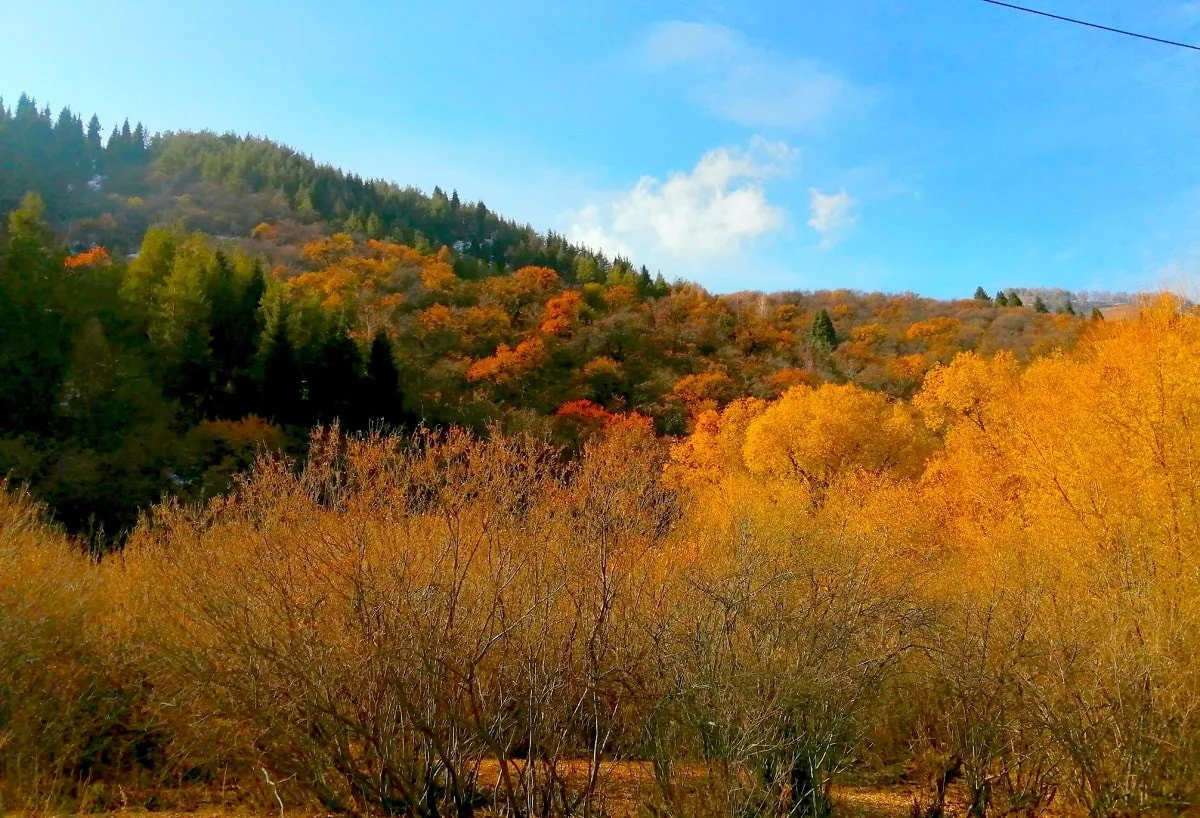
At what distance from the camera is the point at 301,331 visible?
37688 mm

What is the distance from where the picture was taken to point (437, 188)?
115750 millimetres

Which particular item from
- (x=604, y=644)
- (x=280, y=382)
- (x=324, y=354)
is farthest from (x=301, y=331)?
(x=604, y=644)

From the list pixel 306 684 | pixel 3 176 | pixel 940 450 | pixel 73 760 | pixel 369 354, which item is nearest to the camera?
pixel 306 684

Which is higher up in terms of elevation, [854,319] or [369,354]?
[854,319]

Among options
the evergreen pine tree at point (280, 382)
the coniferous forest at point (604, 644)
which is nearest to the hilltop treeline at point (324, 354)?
the evergreen pine tree at point (280, 382)

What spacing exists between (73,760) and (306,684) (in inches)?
173

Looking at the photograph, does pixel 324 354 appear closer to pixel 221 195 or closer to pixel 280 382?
pixel 280 382

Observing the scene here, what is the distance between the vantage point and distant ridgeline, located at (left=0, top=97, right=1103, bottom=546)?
2841cm

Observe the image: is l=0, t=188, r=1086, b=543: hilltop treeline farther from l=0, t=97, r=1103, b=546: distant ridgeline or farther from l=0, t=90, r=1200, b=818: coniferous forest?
l=0, t=90, r=1200, b=818: coniferous forest

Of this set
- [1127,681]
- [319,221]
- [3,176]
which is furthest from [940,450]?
[3,176]

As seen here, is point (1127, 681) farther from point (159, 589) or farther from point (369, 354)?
point (369, 354)

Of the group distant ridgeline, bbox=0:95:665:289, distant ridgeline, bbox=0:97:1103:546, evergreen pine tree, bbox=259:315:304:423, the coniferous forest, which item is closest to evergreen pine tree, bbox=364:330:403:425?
distant ridgeline, bbox=0:97:1103:546

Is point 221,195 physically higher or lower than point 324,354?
higher

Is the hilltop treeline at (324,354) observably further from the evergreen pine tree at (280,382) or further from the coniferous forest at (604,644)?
the coniferous forest at (604,644)
